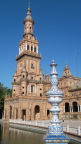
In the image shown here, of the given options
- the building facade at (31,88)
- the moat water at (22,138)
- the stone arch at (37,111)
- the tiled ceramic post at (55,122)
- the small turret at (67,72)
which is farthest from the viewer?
the small turret at (67,72)

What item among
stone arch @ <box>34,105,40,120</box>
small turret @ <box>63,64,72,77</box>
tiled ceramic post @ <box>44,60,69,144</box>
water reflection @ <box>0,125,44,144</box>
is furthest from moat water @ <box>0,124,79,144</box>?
small turret @ <box>63,64,72,77</box>

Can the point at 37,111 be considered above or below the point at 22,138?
below

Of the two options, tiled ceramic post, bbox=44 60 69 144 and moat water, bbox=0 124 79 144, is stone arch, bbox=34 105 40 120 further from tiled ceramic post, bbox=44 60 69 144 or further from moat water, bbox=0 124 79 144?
tiled ceramic post, bbox=44 60 69 144

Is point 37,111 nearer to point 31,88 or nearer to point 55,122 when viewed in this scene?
point 31,88

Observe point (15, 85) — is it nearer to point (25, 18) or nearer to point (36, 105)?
point (36, 105)

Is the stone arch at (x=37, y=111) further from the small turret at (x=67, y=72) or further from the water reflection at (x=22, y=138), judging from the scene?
the water reflection at (x=22, y=138)

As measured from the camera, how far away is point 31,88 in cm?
4841

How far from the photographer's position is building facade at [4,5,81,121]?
4312cm

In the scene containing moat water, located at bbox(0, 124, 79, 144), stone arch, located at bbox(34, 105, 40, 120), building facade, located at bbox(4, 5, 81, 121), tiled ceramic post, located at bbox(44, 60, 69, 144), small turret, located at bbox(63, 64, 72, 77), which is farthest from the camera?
small turret, located at bbox(63, 64, 72, 77)

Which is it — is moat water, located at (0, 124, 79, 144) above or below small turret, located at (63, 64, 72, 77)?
below

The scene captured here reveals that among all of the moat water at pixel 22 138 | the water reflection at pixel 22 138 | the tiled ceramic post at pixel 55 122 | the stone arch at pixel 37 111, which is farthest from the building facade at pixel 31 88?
the tiled ceramic post at pixel 55 122

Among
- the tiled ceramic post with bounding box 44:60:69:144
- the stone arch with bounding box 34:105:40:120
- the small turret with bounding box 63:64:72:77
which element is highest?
the small turret with bounding box 63:64:72:77

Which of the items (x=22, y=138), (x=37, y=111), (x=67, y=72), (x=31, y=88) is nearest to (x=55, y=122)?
(x=22, y=138)

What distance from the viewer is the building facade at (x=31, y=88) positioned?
43.1 meters
